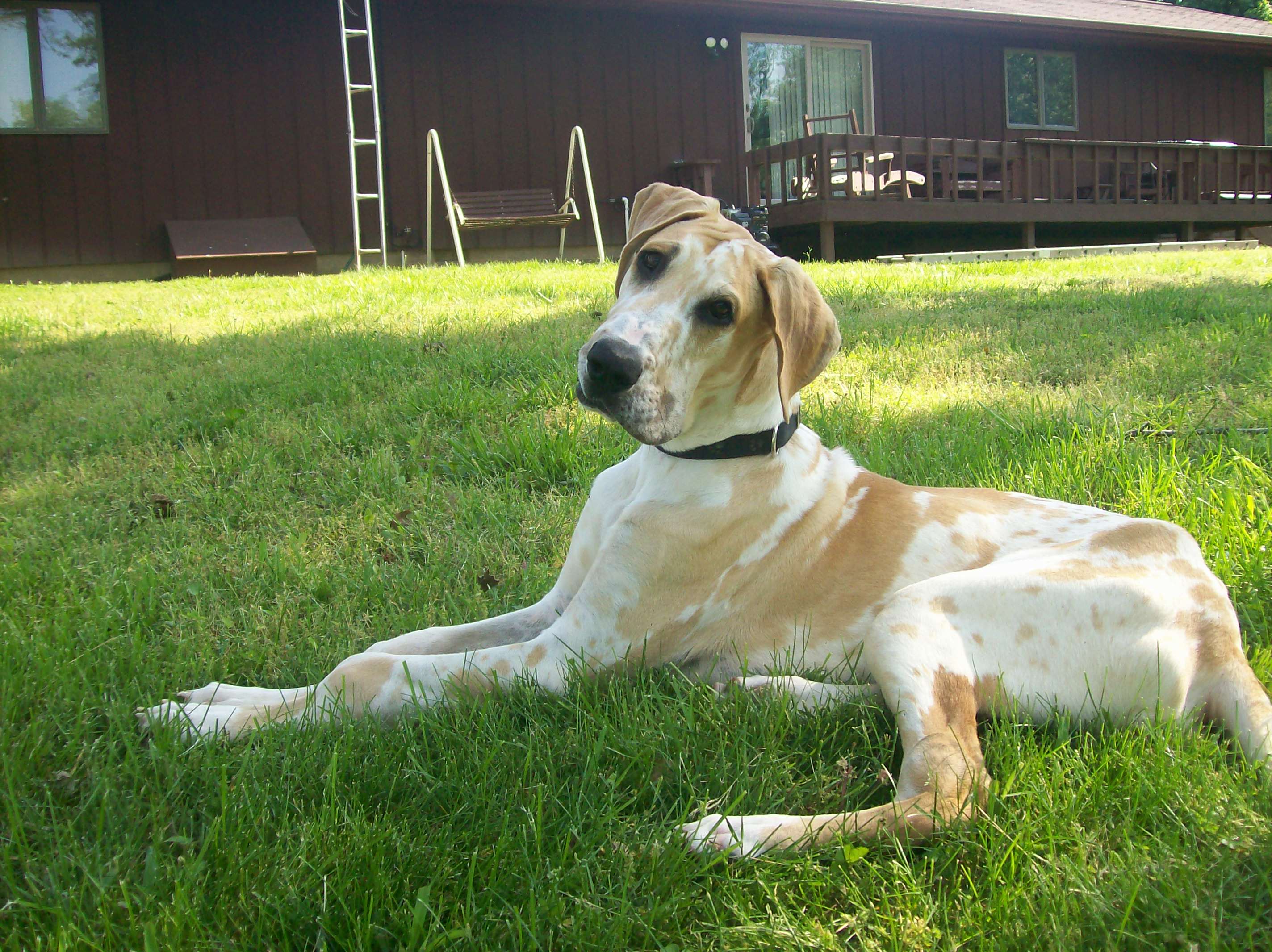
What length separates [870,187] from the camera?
1438 centimetres

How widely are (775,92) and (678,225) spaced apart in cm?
1595

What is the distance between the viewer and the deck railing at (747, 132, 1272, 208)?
13781 millimetres

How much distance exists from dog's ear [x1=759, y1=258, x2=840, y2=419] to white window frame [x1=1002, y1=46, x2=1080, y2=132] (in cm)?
1855

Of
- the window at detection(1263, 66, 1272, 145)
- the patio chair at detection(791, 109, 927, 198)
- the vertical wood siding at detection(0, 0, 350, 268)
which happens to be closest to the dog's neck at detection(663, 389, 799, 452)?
the patio chair at detection(791, 109, 927, 198)

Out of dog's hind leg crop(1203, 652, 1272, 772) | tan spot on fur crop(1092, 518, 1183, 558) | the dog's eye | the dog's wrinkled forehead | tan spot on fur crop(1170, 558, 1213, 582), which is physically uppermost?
the dog's wrinkled forehead

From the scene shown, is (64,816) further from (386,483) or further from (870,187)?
(870,187)

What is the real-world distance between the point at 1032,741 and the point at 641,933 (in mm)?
1056

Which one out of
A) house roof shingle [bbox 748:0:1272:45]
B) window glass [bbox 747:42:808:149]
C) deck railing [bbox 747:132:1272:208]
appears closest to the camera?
deck railing [bbox 747:132:1272:208]

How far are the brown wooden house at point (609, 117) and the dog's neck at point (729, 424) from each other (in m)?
11.4

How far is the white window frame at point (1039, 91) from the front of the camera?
18.7 meters

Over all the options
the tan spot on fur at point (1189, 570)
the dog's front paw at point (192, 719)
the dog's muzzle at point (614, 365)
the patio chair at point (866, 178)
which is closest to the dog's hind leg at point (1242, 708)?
the tan spot on fur at point (1189, 570)

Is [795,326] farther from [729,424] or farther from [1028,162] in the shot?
[1028,162]

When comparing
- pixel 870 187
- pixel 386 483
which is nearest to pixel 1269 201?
pixel 870 187

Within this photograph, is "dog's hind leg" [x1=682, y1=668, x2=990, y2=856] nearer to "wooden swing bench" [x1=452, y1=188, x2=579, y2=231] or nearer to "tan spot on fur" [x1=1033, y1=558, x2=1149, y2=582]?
"tan spot on fur" [x1=1033, y1=558, x2=1149, y2=582]
